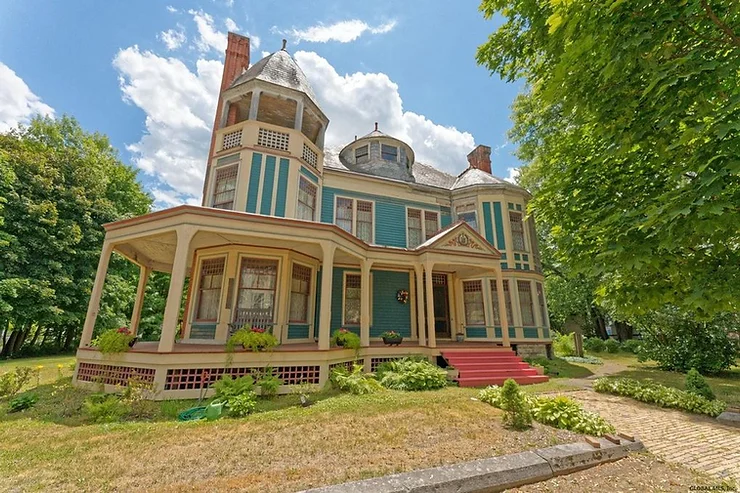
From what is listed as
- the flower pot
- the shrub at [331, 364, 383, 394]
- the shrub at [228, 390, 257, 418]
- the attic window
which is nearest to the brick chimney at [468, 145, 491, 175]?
the attic window

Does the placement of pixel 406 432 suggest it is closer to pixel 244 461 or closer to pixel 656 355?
pixel 244 461

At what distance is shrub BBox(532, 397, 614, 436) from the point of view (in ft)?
16.3

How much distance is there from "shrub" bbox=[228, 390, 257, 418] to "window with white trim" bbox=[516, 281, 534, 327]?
1124cm

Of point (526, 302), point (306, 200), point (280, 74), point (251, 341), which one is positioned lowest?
point (251, 341)

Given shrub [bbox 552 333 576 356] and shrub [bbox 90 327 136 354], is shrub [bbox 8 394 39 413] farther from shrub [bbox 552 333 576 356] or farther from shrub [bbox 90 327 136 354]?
shrub [bbox 552 333 576 356]

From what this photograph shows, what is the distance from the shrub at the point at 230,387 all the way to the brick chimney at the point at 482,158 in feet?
49.4

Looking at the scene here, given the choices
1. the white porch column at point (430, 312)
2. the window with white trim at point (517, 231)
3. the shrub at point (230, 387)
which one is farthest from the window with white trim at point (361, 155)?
the shrub at point (230, 387)

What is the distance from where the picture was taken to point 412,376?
8383 millimetres

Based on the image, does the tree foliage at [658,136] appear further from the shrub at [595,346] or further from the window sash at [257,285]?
the shrub at [595,346]

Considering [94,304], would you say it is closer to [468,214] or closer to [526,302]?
[468,214]

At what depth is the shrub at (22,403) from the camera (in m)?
6.21

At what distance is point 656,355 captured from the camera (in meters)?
13.5

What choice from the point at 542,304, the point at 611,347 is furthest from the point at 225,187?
the point at 611,347

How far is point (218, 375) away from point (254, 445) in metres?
3.29
